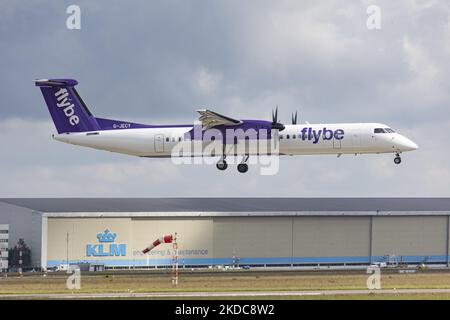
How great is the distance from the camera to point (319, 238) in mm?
111125

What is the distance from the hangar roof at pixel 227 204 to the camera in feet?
363

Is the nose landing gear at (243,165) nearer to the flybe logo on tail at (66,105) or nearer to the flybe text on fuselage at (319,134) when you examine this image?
the flybe text on fuselage at (319,134)

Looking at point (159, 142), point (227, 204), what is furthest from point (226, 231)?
point (159, 142)

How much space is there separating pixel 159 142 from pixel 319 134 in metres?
12.4

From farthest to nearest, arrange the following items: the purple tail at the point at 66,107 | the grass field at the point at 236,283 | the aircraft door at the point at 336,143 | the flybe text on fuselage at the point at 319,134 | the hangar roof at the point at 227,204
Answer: the hangar roof at the point at 227,204, the purple tail at the point at 66,107, the aircraft door at the point at 336,143, the flybe text on fuselage at the point at 319,134, the grass field at the point at 236,283

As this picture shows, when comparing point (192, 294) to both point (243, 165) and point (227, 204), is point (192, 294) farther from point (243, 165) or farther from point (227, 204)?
point (227, 204)

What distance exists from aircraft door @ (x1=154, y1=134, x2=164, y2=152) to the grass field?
9950mm

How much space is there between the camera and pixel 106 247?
104375 mm

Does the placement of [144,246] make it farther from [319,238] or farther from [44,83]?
[44,83]

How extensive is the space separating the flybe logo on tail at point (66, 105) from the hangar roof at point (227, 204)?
114 feet

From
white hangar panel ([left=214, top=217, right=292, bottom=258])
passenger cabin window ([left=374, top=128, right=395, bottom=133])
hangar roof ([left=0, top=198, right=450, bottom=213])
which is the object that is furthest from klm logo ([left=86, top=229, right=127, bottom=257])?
passenger cabin window ([left=374, top=128, right=395, bottom=133])

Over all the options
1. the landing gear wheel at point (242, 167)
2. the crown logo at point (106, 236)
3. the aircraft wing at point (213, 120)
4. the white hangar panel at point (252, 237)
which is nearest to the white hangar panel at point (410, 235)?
the white hangar panel at point (252, 237)

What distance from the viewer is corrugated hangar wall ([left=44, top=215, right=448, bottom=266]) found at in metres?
104

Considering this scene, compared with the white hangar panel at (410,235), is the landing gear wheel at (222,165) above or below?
above
